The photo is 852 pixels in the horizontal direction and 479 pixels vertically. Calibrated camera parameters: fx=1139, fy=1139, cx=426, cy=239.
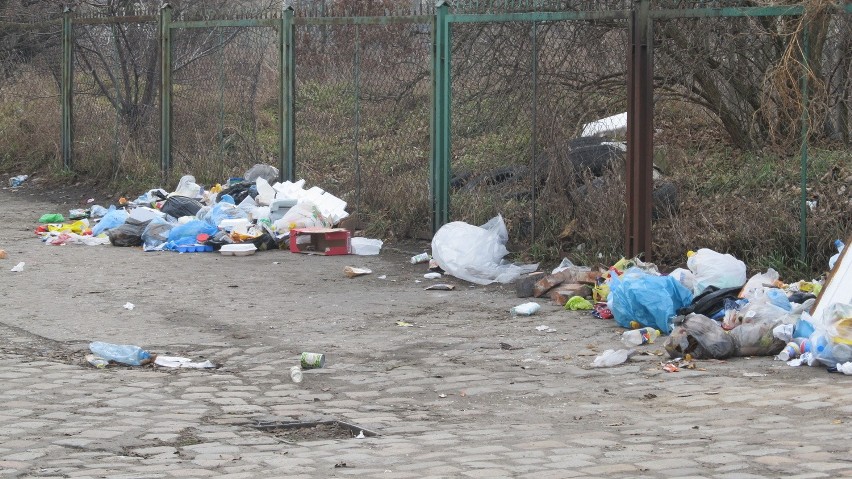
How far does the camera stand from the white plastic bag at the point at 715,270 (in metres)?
8.02

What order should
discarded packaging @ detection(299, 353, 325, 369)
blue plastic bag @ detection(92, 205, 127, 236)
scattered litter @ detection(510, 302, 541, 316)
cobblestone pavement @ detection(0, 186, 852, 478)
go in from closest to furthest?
cobblestone pavement @ detection(0, 186, 852, 478), discarded packaging @ detection(299, 353, 325, 369), scattered litter @ detection(510, 302, 541, 316), blue plastic bag @ detection(92, 205, 127, 236)

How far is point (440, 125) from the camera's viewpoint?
11.1 metres

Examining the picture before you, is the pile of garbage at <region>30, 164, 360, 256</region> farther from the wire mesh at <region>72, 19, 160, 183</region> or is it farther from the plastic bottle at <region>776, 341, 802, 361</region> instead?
the plastic bottle at <region>776, 341, 802, 361</region>

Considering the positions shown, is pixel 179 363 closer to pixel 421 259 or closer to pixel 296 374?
pixel 296 374

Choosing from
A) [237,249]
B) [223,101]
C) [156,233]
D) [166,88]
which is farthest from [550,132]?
[166,88]

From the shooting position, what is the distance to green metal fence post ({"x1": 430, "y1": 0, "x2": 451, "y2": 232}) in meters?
10.9

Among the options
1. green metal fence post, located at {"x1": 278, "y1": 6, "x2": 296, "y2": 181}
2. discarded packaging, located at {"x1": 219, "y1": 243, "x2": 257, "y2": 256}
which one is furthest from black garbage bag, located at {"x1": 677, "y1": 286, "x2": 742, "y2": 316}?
green metal fence post, located at {"x1": 278, "y1": 6, "x2": 296, "y2": 181}

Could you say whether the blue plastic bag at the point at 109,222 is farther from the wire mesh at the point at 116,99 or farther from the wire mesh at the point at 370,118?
the wire mesh at the point at 116,99

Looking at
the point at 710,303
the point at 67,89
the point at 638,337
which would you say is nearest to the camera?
the point at 638,337

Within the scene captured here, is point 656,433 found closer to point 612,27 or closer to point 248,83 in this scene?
point 612,27

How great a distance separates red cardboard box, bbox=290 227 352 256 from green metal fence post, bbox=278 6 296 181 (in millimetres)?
1789

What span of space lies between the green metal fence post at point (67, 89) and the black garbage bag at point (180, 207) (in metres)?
4.19

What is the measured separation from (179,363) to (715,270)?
3777 millimetres

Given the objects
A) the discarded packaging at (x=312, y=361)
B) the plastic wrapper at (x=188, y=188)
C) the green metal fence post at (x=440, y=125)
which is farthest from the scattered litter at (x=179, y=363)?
the plastic wrapper at (x=188, y=188)
